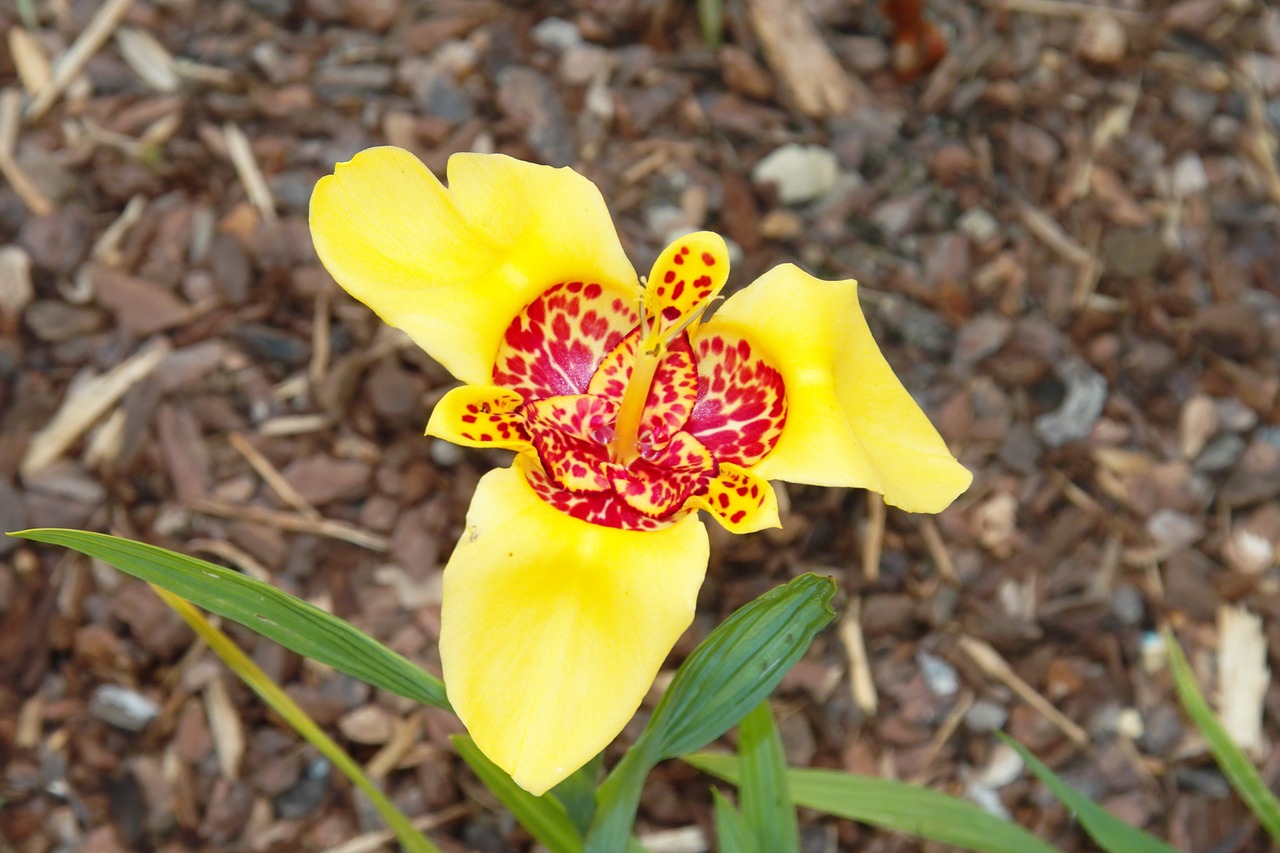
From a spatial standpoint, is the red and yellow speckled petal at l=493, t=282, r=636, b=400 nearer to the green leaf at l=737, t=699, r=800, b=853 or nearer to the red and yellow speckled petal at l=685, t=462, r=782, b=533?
the red and yellow speckled petal at l=685, t=462, r=782, b=533

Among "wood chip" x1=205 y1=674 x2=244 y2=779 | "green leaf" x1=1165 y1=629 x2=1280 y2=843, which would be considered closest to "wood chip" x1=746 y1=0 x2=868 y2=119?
"green leaf" x1=1165 y1=629 x2=1280 y2=843

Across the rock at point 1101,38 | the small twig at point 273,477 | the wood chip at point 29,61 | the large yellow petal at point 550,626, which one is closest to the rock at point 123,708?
the small twig at point 273,477

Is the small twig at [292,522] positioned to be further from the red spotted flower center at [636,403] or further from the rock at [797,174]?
the rock at [797,174]

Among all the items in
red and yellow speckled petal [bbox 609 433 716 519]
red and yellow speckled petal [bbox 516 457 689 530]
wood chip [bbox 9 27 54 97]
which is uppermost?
red and yellow speckled petal [bbox 516 457 689 530]

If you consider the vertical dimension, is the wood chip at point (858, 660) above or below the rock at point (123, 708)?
below

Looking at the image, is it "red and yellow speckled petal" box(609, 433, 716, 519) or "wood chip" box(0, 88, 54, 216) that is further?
"wood chip" box(0, 88, 54, 216)

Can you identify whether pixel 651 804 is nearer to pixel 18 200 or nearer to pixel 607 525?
pixel 607 525

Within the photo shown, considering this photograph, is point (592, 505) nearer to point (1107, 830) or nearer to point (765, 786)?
point (765, 786)
